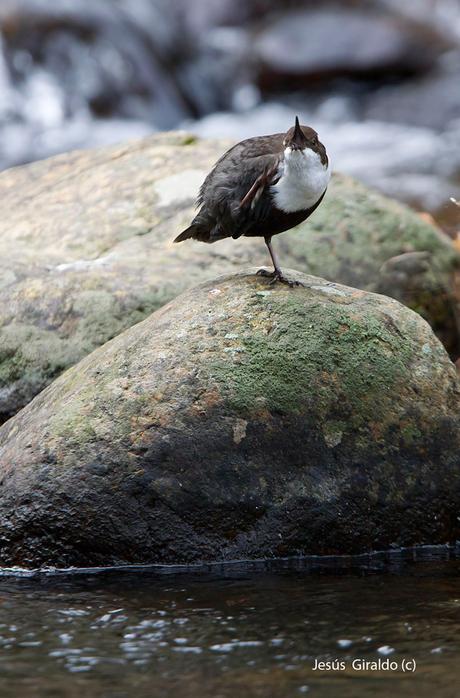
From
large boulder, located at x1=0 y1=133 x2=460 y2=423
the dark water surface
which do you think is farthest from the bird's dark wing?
the dark water surface

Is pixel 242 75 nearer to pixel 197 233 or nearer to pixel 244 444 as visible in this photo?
pixel 197 233

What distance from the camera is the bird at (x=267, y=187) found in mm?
4250

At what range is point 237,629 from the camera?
3426 mm

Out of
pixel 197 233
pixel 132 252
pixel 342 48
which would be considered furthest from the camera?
pixel 342 48

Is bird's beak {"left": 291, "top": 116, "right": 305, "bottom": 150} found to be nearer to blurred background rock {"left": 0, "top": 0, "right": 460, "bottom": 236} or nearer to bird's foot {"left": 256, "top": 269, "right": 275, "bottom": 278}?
bird's foot {"left": 256, "top": 269, "right": 275, "bottom": 278}

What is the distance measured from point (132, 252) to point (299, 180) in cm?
222

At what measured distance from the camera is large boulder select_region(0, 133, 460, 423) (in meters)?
5.62

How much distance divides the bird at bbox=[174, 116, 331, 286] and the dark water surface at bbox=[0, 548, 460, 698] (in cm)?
140

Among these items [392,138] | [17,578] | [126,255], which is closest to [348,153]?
[392,138]

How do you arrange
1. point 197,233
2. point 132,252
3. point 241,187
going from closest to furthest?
point 241,187, point 197,233, point 132,252

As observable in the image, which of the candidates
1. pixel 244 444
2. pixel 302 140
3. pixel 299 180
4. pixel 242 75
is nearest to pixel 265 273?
pixel 299 180

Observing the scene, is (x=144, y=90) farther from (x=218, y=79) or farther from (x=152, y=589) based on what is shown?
(x=152, y=589)

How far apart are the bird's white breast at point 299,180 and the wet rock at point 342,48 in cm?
1093

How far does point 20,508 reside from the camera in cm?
405
